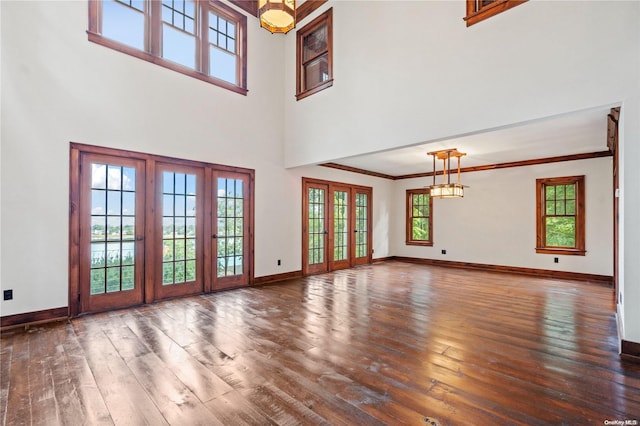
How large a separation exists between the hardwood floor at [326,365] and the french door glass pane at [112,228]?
49cm

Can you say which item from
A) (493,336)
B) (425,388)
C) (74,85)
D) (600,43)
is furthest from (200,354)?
(600,43)

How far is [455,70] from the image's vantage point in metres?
3.78

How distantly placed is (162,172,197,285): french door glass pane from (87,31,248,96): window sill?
65.0 inches

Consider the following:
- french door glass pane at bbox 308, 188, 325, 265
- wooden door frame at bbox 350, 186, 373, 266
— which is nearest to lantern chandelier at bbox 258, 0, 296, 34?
french door glass pane at bbox 308, 188, 325, 265

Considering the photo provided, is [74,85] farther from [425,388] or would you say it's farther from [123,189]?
[425,388]

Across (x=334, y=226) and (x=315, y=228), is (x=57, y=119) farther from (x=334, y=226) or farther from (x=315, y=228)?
(x=334, y=226)

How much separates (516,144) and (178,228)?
5851 mm

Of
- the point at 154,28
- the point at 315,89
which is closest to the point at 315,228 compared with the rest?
the point at 315,89

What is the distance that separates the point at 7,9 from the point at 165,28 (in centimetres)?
181

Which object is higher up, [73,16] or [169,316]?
[73,16]

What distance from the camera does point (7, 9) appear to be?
3.47m

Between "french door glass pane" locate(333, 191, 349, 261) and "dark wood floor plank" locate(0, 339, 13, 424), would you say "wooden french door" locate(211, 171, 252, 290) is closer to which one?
"french door glass pane" locate(333, 191, 349, 261)

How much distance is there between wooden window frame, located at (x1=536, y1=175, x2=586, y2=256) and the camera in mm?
6145

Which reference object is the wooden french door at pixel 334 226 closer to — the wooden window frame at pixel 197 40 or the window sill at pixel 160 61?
the window sill at pixel 160 61
